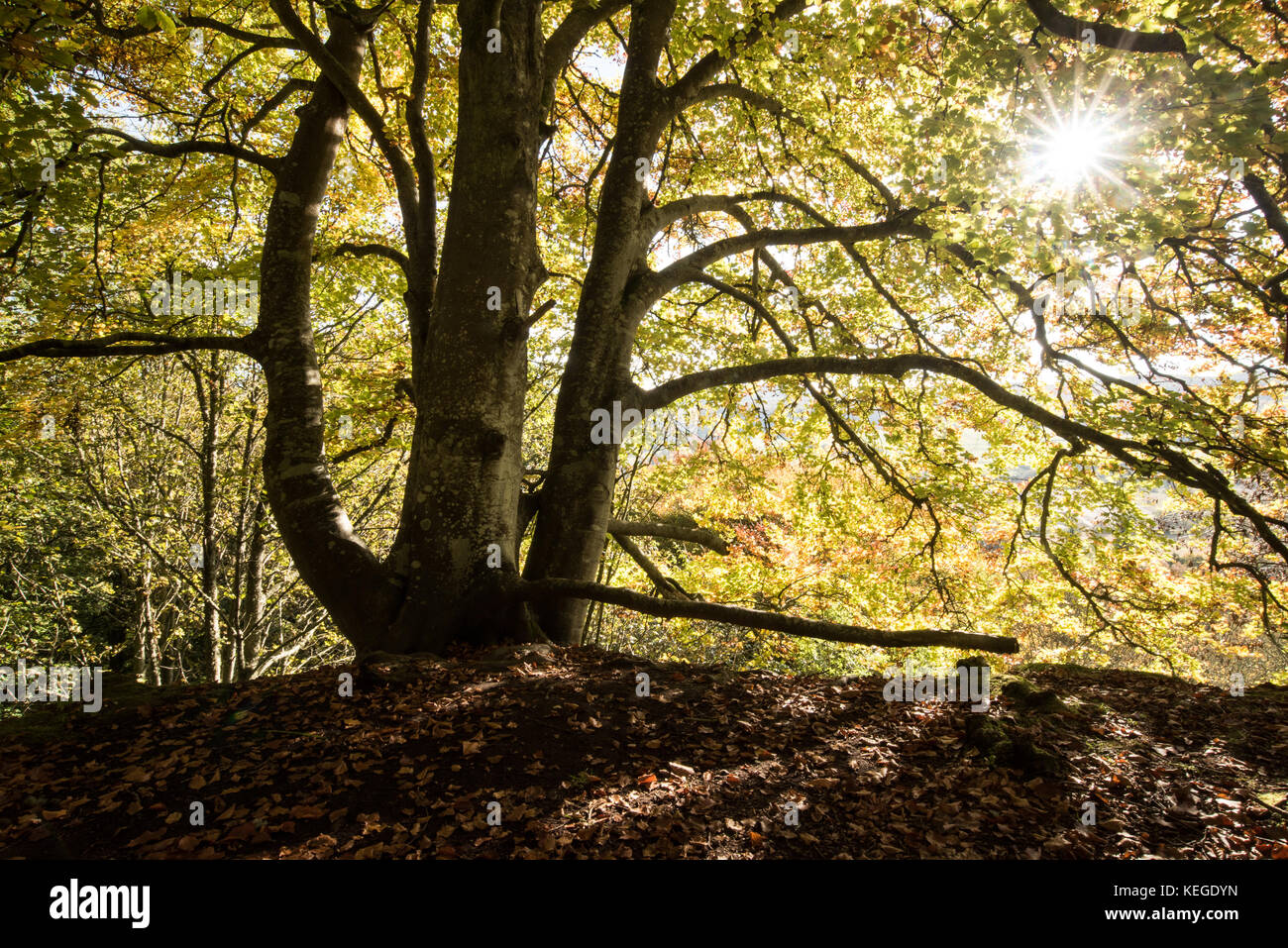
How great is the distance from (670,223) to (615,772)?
5478mm

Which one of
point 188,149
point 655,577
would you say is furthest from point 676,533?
point 188,149

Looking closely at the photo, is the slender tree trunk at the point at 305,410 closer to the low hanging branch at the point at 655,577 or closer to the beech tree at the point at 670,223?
the beech tree at the point at 670,223

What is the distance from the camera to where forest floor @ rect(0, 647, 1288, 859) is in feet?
8.54

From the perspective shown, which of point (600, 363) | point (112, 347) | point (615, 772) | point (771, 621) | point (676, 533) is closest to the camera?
point (615, 772)

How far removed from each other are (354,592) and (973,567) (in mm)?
11854

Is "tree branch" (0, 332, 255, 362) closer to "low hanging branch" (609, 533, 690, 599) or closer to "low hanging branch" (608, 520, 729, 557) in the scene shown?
"low hanging branch" (608, 520, 729, 557)

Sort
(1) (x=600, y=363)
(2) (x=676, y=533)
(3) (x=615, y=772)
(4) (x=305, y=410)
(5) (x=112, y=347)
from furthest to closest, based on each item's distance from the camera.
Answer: (2) (x=676, y=533), (1) (x=600, y=363), (4) (x=305, y=410), (5) (x=112, y=347), (3) (x=615, y=772)

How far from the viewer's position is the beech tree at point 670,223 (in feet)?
12.1

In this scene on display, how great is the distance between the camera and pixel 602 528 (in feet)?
19.0

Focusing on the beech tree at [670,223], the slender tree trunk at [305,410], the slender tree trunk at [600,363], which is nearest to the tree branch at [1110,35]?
the beech tree at [670,223]

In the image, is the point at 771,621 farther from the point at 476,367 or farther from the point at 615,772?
the point at 476,367

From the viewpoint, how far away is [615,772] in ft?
10.1

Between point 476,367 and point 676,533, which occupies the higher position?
point 476,367

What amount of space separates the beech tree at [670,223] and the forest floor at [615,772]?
0.62 metres
